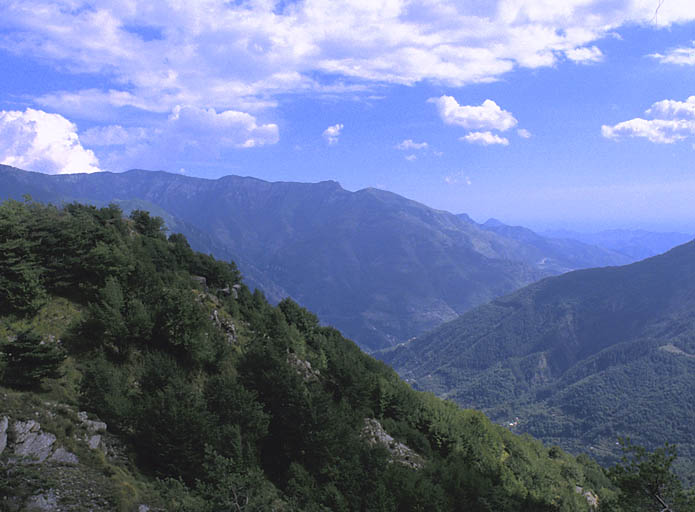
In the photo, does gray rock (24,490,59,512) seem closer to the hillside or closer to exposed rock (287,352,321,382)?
the hillside

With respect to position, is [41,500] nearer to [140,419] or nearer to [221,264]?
[140,419]

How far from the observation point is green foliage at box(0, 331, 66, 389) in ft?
70.8

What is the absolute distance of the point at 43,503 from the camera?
15562 millimetres

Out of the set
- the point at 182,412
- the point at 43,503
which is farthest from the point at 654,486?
the point at 43,503

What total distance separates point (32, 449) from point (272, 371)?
57.0ft

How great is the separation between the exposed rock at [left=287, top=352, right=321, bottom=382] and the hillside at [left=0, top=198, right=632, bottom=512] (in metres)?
0.29

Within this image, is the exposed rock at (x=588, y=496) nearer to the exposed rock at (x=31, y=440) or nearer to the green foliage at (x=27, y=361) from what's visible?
the exposed rock at (x=31, y=440)

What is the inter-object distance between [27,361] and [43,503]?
9781mm

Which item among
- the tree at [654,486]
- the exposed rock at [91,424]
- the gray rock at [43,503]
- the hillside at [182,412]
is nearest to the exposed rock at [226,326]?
the hillside at [182,412]

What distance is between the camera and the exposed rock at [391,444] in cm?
3603

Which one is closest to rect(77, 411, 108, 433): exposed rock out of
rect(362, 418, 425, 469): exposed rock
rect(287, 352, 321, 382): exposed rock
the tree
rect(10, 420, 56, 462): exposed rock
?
rect(10, 420, 56, 462): exposed rock

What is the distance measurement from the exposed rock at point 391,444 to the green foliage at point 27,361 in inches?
1007

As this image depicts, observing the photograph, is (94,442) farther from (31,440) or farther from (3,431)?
(3,431)

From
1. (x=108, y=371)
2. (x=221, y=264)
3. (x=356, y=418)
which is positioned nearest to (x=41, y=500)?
(x=108, y=371)
